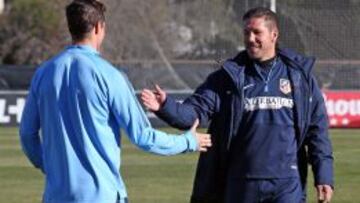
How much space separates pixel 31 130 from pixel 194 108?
1.23 m

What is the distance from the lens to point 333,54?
30.1 m

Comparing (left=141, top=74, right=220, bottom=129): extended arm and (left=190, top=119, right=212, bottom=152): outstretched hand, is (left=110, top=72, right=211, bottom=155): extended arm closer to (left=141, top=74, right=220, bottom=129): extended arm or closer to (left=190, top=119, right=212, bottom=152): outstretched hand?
(left=190, top=119, right=212, bottom=152): outstretched hand

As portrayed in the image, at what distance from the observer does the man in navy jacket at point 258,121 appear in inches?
269

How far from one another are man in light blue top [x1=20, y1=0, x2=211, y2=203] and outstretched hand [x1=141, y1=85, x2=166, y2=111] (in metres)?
0.64

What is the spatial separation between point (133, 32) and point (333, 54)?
12030mm

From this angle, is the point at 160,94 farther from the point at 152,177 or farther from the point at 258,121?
the point at 152,177

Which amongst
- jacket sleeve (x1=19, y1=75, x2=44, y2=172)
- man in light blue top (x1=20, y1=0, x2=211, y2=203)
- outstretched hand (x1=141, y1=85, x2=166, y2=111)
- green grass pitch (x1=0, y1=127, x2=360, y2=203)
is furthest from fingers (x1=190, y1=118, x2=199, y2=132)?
green grass pitch (x1=0, y1=127, x2=360, y2=203)

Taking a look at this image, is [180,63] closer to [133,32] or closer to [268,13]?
[133,32]

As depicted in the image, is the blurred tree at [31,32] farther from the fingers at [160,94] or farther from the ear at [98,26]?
the ear at [98,26]

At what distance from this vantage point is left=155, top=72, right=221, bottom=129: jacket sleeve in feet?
22.5

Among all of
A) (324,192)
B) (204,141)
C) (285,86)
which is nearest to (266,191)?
(324,192)

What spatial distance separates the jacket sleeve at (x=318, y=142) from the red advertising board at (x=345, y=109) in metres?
23.0

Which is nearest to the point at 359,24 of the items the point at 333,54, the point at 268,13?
the point at 333,54

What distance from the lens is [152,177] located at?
17016mm
